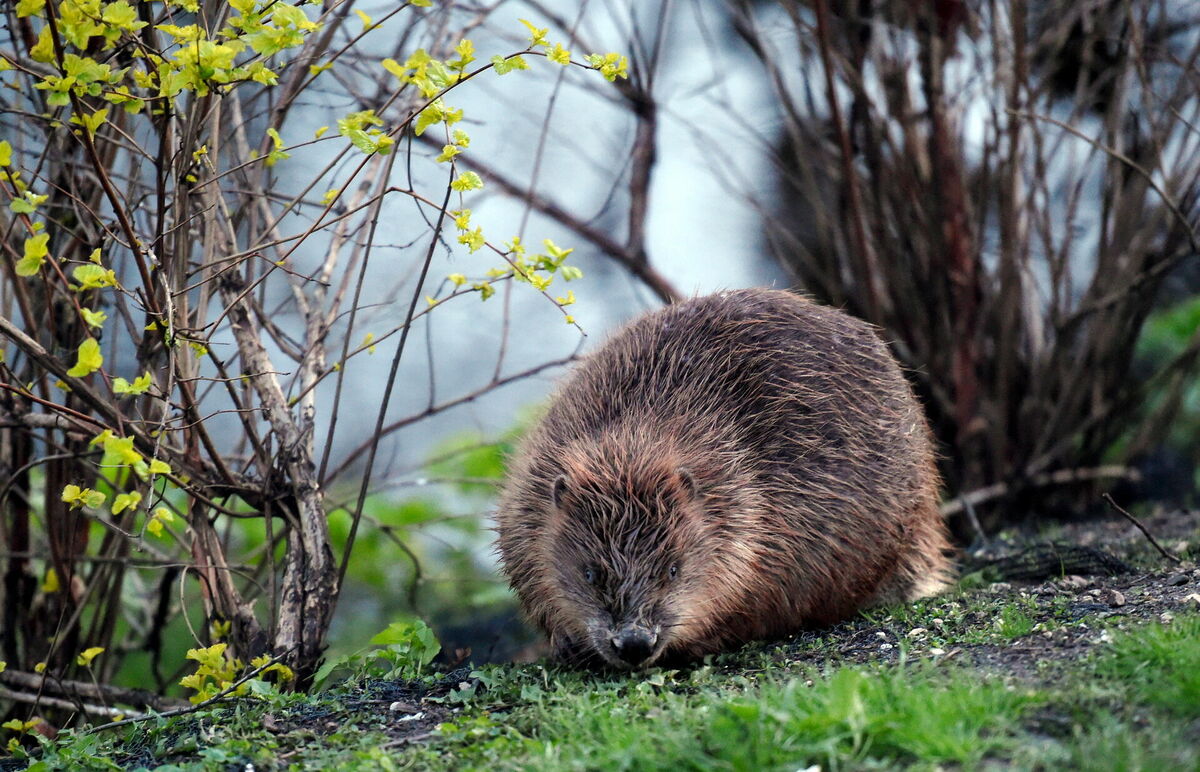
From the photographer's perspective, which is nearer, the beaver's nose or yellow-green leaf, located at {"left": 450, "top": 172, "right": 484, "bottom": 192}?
yellow-green leaf, located at {"left": 450, "top": 172, "right": 484, "bottom": 192}

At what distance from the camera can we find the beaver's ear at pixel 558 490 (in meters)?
3.96

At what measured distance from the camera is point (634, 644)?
357cm

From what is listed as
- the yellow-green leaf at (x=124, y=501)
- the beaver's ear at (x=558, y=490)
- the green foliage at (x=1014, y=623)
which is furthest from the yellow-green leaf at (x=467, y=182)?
the green foliage at (x=1014, y=623)

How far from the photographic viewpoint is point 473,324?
811cm

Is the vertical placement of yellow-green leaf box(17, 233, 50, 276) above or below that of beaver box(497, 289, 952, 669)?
above

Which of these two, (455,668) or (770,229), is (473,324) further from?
(455,668)

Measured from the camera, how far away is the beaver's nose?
3.57 m

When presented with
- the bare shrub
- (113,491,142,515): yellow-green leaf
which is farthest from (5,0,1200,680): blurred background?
(113,491,142,515): yellow-green leaf

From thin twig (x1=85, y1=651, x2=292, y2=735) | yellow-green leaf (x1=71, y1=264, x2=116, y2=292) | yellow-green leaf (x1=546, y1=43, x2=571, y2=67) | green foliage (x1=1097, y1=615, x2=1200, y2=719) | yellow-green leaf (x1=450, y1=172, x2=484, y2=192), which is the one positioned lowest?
green foliage (x1=1097, y1=615, x2=1200, y2=719)

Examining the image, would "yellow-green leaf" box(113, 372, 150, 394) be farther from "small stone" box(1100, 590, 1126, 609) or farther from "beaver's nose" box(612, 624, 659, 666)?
"small stone" box(1100, 590, 1126, 609)

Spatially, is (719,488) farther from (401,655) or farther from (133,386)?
(133,386)

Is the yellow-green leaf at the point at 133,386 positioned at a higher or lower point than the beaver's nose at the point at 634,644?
higher

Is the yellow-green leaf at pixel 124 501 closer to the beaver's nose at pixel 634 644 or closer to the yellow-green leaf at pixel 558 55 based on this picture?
the beaver's nose at pixel 634 644

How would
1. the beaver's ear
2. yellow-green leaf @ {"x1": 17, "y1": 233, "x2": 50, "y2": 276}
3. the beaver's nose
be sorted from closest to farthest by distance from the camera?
yellow-green leaf @ {"x1": 17, "y1": 233, "x2": 50, "y2": 276} → the beaver's nose → the beaver's ear
